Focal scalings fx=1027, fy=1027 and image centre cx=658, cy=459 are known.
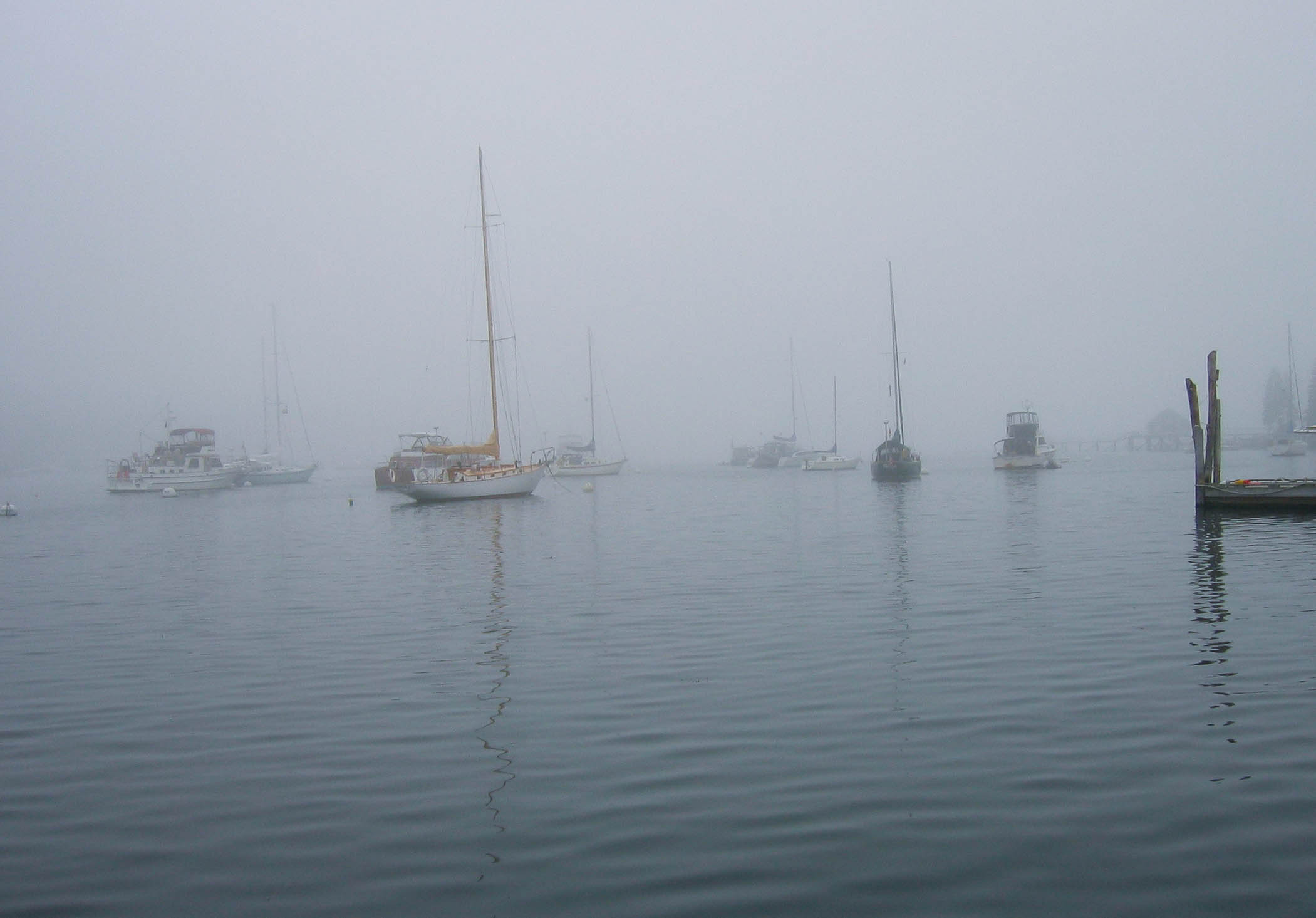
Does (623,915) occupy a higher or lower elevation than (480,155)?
lower

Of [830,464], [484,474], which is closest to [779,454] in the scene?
[830,464]

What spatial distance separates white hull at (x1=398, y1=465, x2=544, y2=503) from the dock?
130 feet

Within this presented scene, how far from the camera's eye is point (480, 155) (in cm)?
6650

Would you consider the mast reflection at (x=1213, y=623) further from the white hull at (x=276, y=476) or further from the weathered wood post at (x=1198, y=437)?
the white hull at (x=276, y=476)

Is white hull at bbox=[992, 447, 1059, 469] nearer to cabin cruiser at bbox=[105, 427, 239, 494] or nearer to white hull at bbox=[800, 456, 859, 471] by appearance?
white hull at bbox=[800, 456, 859, 471]

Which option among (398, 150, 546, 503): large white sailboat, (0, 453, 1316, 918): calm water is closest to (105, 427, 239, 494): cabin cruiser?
(398, 150, 546, 503): large white sailboat

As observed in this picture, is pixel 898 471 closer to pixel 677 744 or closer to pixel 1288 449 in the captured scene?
pixel 677 744

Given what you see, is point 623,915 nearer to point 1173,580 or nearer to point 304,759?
point 304,759

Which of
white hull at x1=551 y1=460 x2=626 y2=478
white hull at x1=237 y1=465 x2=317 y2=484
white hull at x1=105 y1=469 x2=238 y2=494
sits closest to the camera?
white hull at x1=105 y1=469 x2=238 y2=494

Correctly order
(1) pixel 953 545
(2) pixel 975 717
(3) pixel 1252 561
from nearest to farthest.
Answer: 1. (2) pixel 975 717
2. (3) pixel 1252 561
3. (1) pixel 953 545

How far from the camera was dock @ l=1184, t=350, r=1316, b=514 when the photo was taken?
3494 cm

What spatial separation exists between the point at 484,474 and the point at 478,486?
1153 mm

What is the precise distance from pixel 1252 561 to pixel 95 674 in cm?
2265

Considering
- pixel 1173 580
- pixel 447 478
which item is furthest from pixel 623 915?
pixel 447 478
